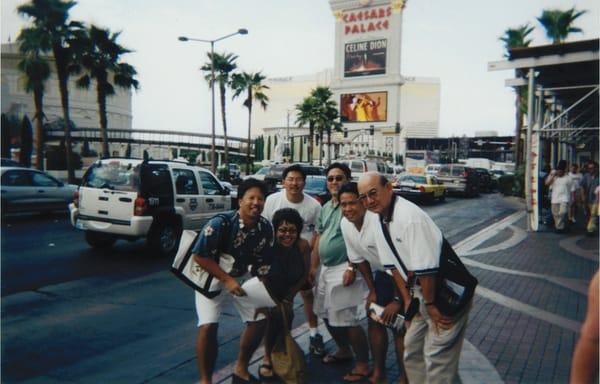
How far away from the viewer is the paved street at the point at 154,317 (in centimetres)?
410

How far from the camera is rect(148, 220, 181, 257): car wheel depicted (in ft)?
29.5

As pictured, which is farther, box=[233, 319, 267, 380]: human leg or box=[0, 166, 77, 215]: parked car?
box=[0, 166, 77, 215]: parked car

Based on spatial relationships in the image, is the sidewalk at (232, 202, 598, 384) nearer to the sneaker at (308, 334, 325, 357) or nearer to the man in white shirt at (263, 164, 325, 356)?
the sneaker at (308, 334, 325, 357)

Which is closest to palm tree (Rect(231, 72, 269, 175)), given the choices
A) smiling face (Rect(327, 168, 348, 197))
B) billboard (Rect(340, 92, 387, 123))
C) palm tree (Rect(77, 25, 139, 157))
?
palm tree (Rect(77, 25, 139, 157))

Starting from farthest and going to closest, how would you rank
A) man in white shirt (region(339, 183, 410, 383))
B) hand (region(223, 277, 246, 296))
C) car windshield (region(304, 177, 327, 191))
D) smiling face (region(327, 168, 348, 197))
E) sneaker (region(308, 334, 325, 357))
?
car windshield (region(304, 177, 327, 191)) < smiling face (region(327, 168, 348, 197)) < sneaker (region(308, 334, 325, 357)) < man in white shirt (region(339, 183, 410, 383)) < hand (region(223, 277, 246, 296))

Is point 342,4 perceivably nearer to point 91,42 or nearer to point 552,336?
point 91,42

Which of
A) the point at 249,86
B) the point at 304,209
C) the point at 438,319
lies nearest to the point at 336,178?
the point at 304,209

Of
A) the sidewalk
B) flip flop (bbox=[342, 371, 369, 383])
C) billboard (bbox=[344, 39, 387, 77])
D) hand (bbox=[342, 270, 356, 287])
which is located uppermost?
billboard (bbox=[344, 39, 387, 77])

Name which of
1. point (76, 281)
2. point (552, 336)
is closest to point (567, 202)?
point (552, 336)

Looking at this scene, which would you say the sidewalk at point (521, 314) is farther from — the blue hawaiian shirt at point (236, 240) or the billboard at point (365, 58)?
the billboard at point (365, 58)

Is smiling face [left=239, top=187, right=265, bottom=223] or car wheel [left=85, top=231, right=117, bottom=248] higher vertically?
smiling face [left=239, top=187, right=265, bottom=223]

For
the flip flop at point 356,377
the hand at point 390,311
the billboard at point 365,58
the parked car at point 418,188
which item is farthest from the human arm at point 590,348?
the billboard at point 365,58

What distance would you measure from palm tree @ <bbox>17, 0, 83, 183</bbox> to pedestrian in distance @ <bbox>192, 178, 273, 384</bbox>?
2248 centimetres

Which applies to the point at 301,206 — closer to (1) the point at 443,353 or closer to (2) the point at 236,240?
(2) the point at 236,240
